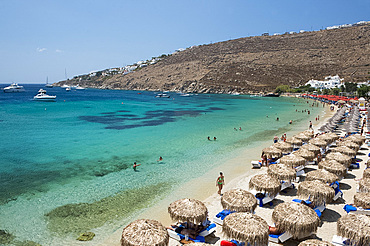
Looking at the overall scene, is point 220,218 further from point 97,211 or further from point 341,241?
point 97,211

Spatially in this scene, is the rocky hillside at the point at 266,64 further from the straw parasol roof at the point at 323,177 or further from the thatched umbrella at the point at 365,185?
the straw parasol roof at the point at 323,177

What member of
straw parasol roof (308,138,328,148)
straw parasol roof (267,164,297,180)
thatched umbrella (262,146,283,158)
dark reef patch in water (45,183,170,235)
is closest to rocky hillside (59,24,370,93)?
straw parasol roof (308,138,328,148)

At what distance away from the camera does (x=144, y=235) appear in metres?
6.65

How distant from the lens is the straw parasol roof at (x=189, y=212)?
7820 millimetres

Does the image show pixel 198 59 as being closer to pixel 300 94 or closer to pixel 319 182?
pixel 300 94

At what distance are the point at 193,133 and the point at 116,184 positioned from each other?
15.1 metres

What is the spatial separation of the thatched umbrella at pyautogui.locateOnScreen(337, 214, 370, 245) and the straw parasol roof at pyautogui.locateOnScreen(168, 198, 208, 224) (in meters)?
4.11

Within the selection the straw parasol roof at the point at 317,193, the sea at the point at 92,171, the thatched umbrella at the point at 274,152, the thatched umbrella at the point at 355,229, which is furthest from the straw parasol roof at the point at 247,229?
the thatched umbrella at the point at 274,152

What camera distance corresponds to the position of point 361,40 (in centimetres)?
10256

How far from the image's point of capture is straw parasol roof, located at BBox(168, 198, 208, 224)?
25.7ft

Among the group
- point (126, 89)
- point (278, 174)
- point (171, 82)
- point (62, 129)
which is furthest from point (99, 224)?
point (126, 89)

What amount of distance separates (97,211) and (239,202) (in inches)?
244

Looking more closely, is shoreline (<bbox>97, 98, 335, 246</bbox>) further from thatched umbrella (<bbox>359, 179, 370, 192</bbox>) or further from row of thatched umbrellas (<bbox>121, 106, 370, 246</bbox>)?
thatched umbrella (<bbox>359, 179, 370, 192</bbox>)

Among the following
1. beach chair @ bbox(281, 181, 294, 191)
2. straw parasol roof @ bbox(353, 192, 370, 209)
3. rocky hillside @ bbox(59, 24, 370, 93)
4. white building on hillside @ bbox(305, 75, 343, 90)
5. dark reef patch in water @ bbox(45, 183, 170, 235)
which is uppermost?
rocky hillside @ bbox(59, 24, 370, 93)
